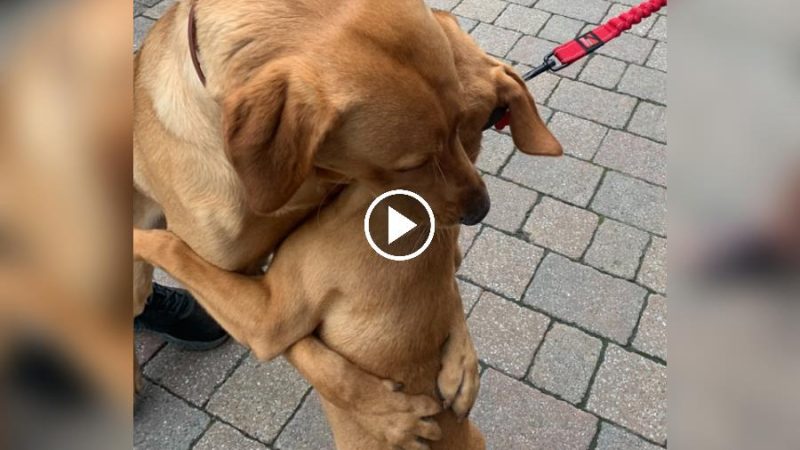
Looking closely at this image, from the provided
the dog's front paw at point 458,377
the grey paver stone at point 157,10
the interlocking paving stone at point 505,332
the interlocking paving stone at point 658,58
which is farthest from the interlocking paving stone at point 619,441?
the grey paver stone at point 157,10

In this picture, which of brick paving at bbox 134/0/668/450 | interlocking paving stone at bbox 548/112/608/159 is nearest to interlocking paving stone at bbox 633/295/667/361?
brick paving at bbox 134/0/668/450

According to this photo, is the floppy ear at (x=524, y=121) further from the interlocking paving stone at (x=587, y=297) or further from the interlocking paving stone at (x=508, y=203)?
the interlocking paving stone at (x=508, y=203)

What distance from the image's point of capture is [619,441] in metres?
2.62

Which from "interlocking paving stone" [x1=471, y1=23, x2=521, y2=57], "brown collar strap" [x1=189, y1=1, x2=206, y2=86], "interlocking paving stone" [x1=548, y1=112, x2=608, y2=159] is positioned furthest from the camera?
"interlocking paving stone" [x1=471, y1=23, x2=521, y2=57]

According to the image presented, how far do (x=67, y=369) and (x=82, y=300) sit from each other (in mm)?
85

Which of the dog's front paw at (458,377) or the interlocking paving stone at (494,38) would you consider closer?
the dog's front paw at (458,377)

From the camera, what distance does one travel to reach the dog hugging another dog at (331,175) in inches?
54.5

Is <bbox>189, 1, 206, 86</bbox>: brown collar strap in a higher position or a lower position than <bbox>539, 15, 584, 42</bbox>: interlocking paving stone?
higher

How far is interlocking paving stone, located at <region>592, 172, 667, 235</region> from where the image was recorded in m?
3.42

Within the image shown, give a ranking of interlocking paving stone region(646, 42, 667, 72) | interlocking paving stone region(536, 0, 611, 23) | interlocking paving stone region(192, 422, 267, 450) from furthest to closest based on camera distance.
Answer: interlocking paving stone region(536, 0, 611, 23) → interlocking paving stone region(646, 42, 667, 72) → interlocking paving stone region(192, 422, 267, 450)

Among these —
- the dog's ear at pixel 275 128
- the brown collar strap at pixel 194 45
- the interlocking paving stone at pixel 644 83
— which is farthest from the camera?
the interlocking paving stone at pixel 644 83

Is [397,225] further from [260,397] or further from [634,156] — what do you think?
[634,156]

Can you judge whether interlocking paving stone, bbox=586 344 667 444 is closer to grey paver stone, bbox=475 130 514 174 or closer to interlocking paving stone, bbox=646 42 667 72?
grey paver stone, bbox=475 130 514 174

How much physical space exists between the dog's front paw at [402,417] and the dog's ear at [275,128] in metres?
0.67
